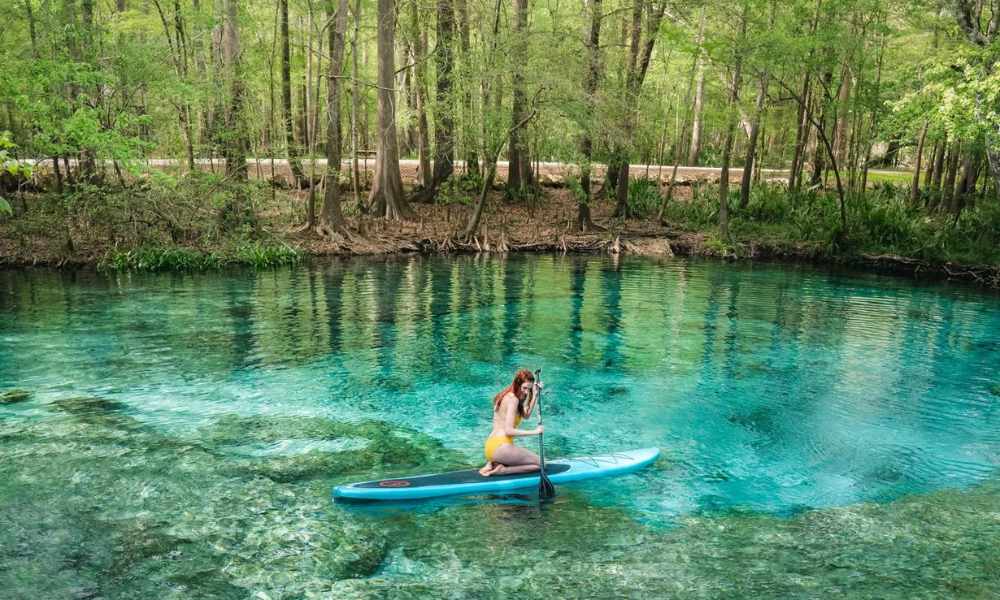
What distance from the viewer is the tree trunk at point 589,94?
24625 millimetres

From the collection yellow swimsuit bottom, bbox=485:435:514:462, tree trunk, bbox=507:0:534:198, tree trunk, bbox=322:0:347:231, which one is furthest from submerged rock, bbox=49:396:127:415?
tree trunk, bbox=507:0:534:198

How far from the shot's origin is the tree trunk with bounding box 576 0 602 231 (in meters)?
24.6

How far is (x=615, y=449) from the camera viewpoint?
1018cm

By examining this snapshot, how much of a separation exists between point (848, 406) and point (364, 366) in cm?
826

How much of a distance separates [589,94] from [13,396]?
60.8ft

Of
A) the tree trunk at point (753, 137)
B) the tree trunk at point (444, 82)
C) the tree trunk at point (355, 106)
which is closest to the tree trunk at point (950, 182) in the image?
the tree trunk at point (753, 137)

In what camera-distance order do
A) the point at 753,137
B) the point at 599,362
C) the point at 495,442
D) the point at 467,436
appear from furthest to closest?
the point at 753,137 → the point at 599,362 → the point at 467,436 → the point at 495,442

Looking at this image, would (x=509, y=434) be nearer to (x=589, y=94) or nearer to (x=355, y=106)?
(x=589, y=94)

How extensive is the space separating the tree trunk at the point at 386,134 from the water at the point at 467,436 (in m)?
7.60

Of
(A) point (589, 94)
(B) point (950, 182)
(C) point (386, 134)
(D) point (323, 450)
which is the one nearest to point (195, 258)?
(C) point (386, 134)

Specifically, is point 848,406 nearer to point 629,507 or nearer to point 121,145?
point 629,507

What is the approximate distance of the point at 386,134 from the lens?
25.8 meters

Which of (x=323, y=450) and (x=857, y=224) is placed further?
(x=857, y=224)

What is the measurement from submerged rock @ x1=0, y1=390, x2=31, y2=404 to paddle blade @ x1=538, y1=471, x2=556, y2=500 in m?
8.22
